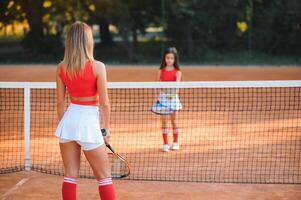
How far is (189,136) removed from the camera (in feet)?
30.1

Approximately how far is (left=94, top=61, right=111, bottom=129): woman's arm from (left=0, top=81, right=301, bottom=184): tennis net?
221 centimetres

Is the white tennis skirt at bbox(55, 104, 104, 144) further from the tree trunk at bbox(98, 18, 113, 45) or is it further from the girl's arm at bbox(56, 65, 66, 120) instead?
the tree trunk at bbox(98, 18, 113, 45)

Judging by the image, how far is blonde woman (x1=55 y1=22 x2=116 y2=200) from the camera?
14.0 feet

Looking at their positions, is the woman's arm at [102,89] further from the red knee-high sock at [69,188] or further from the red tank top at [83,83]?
the red knee-high sock at [69,188]

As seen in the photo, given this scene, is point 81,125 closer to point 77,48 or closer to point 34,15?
point 77,48

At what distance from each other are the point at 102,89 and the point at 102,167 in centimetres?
65

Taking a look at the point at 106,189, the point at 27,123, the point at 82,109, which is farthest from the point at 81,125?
the point at 27,123

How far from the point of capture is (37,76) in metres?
17.5

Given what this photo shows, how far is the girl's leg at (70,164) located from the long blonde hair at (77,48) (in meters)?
0.62

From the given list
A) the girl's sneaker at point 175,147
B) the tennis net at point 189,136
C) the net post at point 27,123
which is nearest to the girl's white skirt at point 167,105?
the tennis net at point 189,136

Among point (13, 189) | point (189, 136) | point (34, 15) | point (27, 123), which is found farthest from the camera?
point (34, 15)

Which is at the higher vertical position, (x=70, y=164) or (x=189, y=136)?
(x=70, y=164)

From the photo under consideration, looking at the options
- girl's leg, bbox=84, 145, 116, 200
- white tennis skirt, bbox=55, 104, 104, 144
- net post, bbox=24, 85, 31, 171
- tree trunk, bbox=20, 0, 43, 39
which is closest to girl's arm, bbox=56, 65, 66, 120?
white tennis skirt, bbox=55, 104, 104, 144

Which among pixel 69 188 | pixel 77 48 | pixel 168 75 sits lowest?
pixel 69 188
